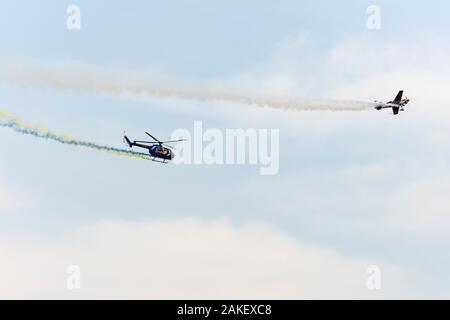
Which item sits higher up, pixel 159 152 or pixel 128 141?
pixel 128 141

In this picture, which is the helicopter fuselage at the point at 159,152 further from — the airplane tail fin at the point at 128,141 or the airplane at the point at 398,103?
the airplane at the point at 398,103

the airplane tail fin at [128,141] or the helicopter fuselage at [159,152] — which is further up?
the airplane tail fin at [128,141]

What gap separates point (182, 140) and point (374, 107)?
3157 cm

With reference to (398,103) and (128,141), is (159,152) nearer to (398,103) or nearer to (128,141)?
(128,141)

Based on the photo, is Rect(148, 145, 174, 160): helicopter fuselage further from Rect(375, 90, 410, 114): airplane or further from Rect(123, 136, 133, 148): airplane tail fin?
Rect(375, 90, 410, 114): airplane

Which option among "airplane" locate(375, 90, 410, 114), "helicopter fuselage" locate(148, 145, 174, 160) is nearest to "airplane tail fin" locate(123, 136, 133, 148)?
"helicopter fuselage" locate(148, 145, 174, 160)

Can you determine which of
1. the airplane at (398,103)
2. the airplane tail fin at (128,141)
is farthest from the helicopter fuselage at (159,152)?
the airplane at (398,103)

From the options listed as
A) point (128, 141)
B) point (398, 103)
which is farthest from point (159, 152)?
point (398, 103)

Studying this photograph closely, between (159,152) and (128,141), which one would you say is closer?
(128,141)
